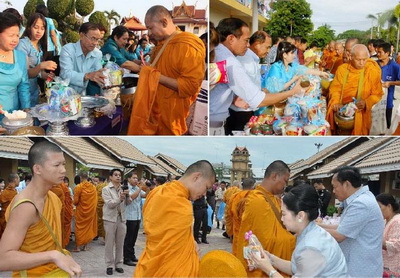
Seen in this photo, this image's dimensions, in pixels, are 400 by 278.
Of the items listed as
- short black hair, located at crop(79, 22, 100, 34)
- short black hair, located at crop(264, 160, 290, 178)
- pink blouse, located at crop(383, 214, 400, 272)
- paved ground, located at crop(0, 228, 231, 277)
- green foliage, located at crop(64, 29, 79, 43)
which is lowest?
paved ground, located at crop(0, 228, 231, 277)

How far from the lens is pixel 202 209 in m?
4.57

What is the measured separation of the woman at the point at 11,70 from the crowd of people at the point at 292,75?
1.43 meters

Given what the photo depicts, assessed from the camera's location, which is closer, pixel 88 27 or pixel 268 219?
pixel 268 219

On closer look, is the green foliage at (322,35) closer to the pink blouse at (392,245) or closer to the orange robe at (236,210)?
the orange robe at (236,210)

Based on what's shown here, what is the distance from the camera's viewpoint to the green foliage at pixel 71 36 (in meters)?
4.28

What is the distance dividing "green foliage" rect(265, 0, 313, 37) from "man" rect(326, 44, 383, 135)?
0.46 m

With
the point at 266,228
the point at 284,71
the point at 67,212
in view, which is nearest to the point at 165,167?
the point at 266,228

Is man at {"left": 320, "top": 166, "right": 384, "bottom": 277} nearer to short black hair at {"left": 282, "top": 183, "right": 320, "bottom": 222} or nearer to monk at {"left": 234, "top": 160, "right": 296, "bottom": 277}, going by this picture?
monk at {"left": 234, "top": 160, "right": 296, "bottom": 277}

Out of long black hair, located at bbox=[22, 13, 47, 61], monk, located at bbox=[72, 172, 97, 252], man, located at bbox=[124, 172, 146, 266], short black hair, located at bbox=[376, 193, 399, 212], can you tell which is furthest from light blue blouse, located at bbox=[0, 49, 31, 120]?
short black hair, located at bbox=[376, 193, 399, 212]

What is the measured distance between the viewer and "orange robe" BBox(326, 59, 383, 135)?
4.33 metres

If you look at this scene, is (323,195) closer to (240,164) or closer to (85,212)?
(240,164)

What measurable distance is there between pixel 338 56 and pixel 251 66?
2.54 feet

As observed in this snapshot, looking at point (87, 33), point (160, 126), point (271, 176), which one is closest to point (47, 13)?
point (87, 33)

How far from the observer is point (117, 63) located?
4.26m
